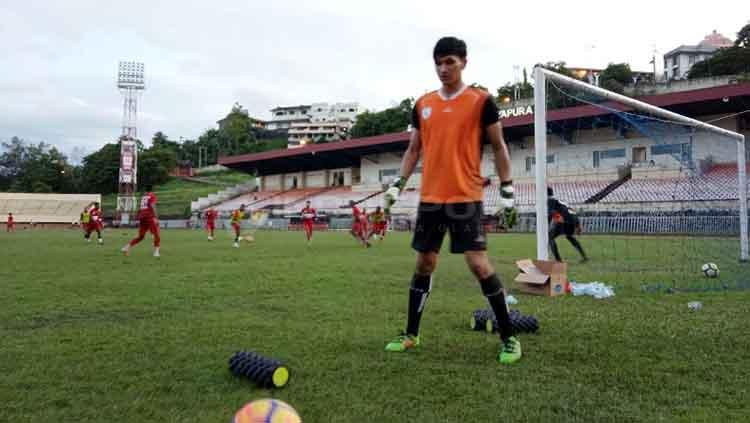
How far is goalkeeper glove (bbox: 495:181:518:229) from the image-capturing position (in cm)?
405

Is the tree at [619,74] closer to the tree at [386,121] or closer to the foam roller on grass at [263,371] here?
the tree at [386,121]

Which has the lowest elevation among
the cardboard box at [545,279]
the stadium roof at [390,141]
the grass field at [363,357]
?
the grass field at [363,357]

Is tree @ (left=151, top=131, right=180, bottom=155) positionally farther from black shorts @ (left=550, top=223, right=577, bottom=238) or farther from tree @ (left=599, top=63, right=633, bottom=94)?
black shorts @ (left=550, top=223, right=577, bottom=238)

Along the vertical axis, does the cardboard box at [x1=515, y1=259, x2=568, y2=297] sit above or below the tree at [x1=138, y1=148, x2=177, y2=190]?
below

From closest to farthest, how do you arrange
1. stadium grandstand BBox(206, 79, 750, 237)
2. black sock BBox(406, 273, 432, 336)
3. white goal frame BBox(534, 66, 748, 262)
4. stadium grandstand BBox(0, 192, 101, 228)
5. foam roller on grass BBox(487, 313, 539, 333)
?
black sock BBox(406, 273, 432, 336) < foam roller on grass BBox(487, 313, 539, 333) < white goal frame BBox(534, 66, 748, 262) < stadium grandstand BBox(206, 79, 750, 237) < stadium grandstand BBox(0, 192, 101, 228)

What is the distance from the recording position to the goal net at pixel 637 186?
9.02 meters

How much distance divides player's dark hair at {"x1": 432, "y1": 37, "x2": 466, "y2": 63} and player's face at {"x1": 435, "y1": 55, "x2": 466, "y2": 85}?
2cm

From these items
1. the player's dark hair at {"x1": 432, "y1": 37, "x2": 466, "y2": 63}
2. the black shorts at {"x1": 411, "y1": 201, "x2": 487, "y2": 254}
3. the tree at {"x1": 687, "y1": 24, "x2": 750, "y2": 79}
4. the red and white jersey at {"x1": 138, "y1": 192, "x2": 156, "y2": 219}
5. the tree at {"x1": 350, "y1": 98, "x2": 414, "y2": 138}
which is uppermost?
the tree at {"x1": 687, "y1": 24, "x2": 750, "y2": 79}

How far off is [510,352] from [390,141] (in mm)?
46425

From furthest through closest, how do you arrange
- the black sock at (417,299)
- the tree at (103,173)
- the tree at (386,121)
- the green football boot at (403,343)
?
the tree at (103,173) < the tree at (386,121) < the black sock at (417,299) < the green football boot at (403,343)

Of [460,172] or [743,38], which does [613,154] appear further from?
[743,38]

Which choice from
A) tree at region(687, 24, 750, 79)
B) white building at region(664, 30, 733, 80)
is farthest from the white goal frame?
white building at region(664, 30, 733, 80)

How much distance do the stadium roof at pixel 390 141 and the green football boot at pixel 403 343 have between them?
43.8ft

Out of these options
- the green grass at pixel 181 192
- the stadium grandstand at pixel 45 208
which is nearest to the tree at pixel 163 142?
the green grass at pixel 181 192
